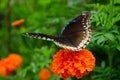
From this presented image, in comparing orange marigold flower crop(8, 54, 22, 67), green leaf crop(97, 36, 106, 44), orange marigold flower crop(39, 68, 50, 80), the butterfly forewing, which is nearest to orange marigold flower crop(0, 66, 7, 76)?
orange marigold flower crop(8, 54, 22, 67)

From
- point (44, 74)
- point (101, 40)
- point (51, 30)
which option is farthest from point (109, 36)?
point (51, 30)

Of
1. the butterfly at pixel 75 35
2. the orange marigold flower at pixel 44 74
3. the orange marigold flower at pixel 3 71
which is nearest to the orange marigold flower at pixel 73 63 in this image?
the butterfly at pixel 75 35

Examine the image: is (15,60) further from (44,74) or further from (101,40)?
(101,40)

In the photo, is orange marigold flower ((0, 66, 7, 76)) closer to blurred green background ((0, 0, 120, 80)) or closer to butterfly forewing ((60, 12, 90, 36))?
blurred green background ((0, 0, 120, 80))

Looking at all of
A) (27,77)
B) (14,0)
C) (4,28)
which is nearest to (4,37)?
(4,28)

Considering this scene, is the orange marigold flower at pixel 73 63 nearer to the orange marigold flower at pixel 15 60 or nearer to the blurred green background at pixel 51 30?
the blurred green background at pixel 51 30

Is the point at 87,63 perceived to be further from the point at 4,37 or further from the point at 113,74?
the point at 4,37
